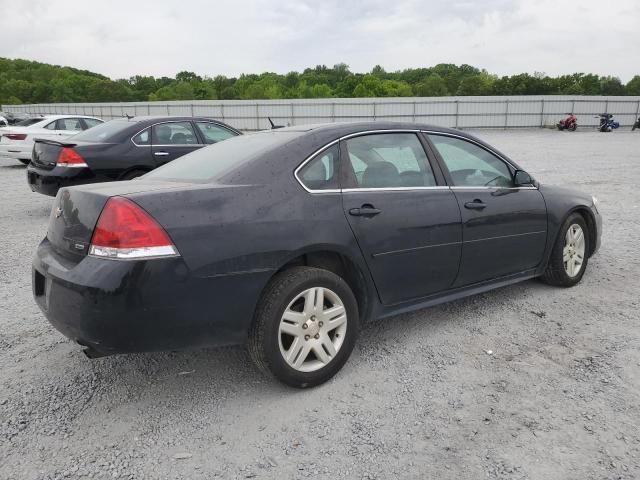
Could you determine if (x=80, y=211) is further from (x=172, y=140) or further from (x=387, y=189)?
(x=172, y=140)

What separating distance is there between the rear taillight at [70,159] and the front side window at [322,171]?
17.8 ft

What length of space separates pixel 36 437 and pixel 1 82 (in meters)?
136

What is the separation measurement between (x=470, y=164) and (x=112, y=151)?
5.55 meters

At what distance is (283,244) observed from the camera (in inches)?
113

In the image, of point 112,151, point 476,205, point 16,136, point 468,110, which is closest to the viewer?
point 476,205

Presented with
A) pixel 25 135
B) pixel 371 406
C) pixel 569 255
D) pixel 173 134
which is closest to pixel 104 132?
pixel 173 134

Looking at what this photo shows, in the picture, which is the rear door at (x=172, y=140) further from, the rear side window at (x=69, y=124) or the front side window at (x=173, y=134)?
the rear side window at (x=69, y=124)

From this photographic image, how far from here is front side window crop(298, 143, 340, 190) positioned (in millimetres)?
3141

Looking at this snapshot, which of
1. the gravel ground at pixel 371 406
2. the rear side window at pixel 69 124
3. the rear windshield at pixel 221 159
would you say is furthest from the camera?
the rear side window at pixel 69 124

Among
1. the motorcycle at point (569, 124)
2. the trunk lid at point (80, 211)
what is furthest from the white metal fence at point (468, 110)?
the trunk lid at point (80, 211)

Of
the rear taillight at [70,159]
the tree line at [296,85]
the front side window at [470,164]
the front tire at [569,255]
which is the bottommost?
the front tire at [569,255]

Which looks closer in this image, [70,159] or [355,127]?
[355,127]

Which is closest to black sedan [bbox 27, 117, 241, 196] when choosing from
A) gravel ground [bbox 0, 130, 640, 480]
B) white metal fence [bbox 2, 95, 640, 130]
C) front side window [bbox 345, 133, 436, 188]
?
gravel ground [bbox 0, 130, 640, 480]

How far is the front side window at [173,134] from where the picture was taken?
832 centimetres
